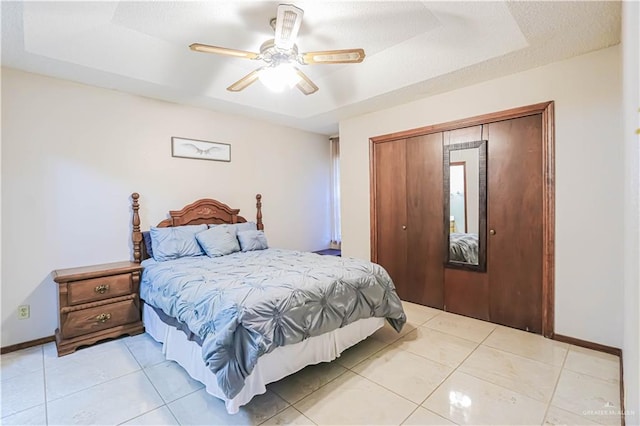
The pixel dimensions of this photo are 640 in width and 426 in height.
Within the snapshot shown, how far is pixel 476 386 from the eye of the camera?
2.04 meters

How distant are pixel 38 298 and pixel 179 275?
58.0 inches


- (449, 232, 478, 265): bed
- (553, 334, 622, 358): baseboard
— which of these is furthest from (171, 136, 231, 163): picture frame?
(553, 334, 622, 358): baseboard

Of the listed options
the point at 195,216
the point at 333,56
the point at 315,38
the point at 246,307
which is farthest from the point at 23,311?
the point at 315,38

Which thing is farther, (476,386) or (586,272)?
(586,272)

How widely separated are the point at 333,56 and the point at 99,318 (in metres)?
2.99

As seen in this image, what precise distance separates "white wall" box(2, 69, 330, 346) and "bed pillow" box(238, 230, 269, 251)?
25.5 inches

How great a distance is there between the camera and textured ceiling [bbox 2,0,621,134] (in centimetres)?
220

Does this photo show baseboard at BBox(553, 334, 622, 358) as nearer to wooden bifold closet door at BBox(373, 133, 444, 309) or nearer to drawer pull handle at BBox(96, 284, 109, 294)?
wooden bifold closet door at BBox(373, 133, 444, 309)

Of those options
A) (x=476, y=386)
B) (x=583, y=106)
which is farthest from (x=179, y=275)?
(x=583, y=106)

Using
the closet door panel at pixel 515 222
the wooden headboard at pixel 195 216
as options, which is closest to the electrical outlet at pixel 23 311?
the wooden headboard at pixel 195 216

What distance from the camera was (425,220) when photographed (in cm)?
354

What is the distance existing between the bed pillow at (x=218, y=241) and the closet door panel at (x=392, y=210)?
186 centimetres

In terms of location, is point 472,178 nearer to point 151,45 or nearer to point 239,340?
point 239,340

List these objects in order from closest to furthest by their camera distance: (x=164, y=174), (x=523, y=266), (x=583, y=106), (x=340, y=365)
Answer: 1. (x=340, y=365)
2. (x=583, y=106)
3. (x=523, y=266)
4. (x=164, y=174)
